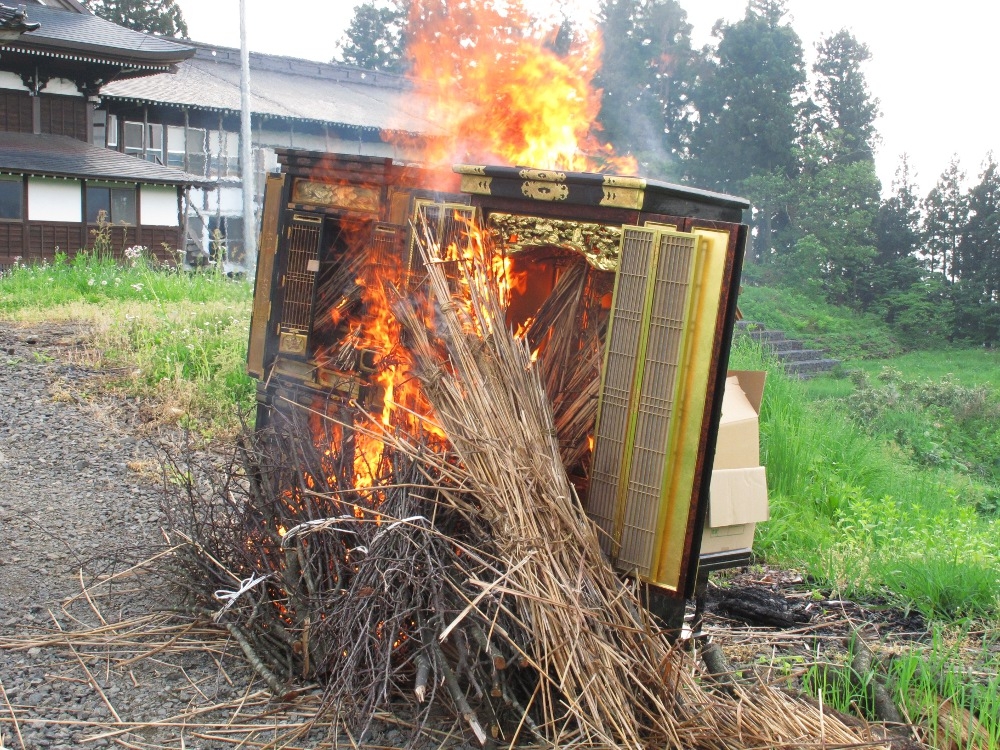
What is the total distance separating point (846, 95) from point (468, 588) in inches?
1018

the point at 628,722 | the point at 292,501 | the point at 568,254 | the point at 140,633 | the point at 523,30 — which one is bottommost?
the point at 140,633

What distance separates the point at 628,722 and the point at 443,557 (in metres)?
0.92

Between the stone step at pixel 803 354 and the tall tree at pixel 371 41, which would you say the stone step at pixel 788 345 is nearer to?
the stone step at pixel 803 354

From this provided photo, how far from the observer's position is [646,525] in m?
3.96

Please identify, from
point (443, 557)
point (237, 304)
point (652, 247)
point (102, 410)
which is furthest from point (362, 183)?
point (237, 304)

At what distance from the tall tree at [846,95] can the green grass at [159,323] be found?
63.5 feet

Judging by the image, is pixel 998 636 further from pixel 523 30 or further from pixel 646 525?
pixel 523 30

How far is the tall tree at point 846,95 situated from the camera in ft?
84.6

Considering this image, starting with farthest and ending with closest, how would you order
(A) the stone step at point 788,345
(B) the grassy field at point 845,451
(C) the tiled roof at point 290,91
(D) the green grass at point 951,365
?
(C) the tiled roof at point 290,91
(A) the stone step at point 788,345
(D) the green grass at point 951,365
(B) the grassy field at point 845,451

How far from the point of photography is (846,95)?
84.6ft

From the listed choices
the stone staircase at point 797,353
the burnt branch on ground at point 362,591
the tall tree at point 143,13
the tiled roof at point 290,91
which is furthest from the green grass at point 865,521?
the tall tree at point 143,13

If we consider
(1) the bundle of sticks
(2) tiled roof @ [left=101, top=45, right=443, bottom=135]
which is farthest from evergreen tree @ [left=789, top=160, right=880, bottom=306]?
(1) the bundle of sticks

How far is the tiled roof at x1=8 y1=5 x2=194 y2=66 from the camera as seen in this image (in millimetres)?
15695

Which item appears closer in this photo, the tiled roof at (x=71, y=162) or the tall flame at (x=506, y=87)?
the tall flame at (x=506, y=87)
